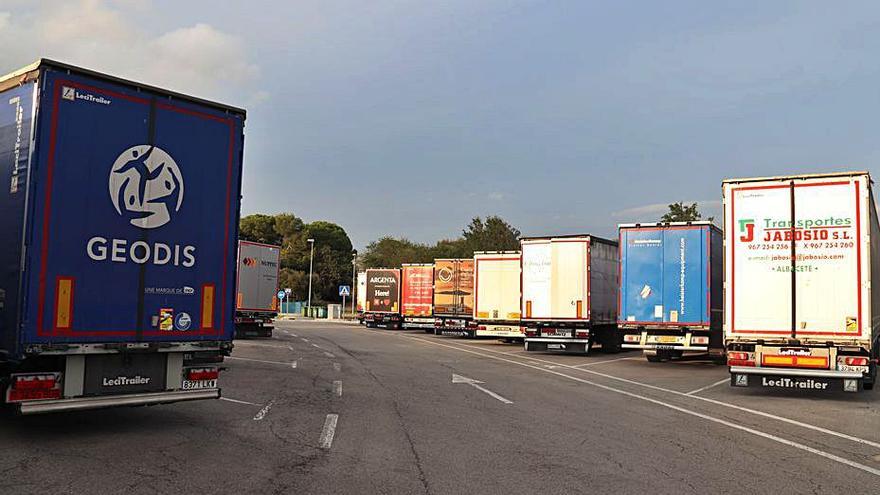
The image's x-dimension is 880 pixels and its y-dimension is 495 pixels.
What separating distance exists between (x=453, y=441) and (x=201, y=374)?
3322mm

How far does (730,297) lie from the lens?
13.5 metres

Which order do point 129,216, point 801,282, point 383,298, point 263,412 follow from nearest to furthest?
point 129,216 < point 263,412 < point 801,282 < point 383,298

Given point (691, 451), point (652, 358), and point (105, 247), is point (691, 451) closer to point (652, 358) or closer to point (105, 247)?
point (105, 247)

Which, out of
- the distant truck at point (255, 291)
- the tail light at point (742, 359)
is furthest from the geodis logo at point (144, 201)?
the distant truck at point (255, 291)

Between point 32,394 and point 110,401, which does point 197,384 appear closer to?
point 110,401

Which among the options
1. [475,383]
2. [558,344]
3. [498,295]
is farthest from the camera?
[498,295]

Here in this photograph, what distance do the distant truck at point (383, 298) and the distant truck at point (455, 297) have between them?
5.95m

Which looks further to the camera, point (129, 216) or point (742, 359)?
point (742, 359)

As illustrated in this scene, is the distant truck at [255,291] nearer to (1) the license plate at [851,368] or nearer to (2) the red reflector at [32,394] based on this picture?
(2) the red reflector at [32,394]

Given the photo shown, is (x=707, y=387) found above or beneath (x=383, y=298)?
beneath

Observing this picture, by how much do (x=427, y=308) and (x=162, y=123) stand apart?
31002 millimetres

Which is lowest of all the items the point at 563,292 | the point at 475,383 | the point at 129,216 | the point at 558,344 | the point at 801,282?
the point at 475,383

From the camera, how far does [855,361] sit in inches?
479

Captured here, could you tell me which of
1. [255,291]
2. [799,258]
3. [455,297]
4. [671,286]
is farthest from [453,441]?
[455,297]
